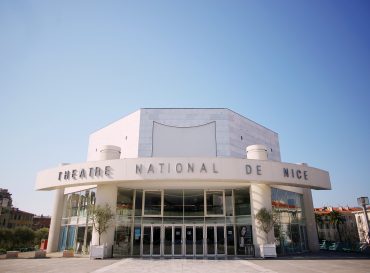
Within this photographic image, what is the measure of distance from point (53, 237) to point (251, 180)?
2014 cm

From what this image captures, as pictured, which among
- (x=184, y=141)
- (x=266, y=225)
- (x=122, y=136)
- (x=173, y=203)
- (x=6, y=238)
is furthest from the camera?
(x=6, y=238)

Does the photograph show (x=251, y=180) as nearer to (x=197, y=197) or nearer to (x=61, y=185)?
(x=197, y=197)

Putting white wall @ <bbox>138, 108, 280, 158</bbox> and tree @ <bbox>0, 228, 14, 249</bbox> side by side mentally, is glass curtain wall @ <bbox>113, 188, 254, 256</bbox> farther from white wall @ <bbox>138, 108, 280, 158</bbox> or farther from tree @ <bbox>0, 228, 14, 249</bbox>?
tree @ <bbox>0, 228, 14, 249</bbox>

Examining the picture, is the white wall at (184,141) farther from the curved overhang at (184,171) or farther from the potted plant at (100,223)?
the potted plant at (100,223)

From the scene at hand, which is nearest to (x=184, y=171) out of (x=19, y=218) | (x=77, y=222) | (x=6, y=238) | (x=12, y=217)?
(x=77, y=222)

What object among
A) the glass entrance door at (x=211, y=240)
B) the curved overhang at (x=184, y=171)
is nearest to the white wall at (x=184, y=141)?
the curved overhang at (x=184, y=171)

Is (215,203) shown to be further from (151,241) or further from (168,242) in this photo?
(151,241)

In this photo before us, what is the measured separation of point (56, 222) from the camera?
27297mm

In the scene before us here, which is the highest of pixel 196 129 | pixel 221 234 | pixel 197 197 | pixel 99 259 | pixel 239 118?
pixel 239 118

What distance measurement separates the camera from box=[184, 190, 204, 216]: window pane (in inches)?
912

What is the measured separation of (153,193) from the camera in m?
23.8

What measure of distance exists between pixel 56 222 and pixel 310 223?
2574 centimetres

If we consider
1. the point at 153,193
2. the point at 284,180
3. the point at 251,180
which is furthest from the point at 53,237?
the point at 284,180

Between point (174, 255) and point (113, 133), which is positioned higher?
point (113, 133)
